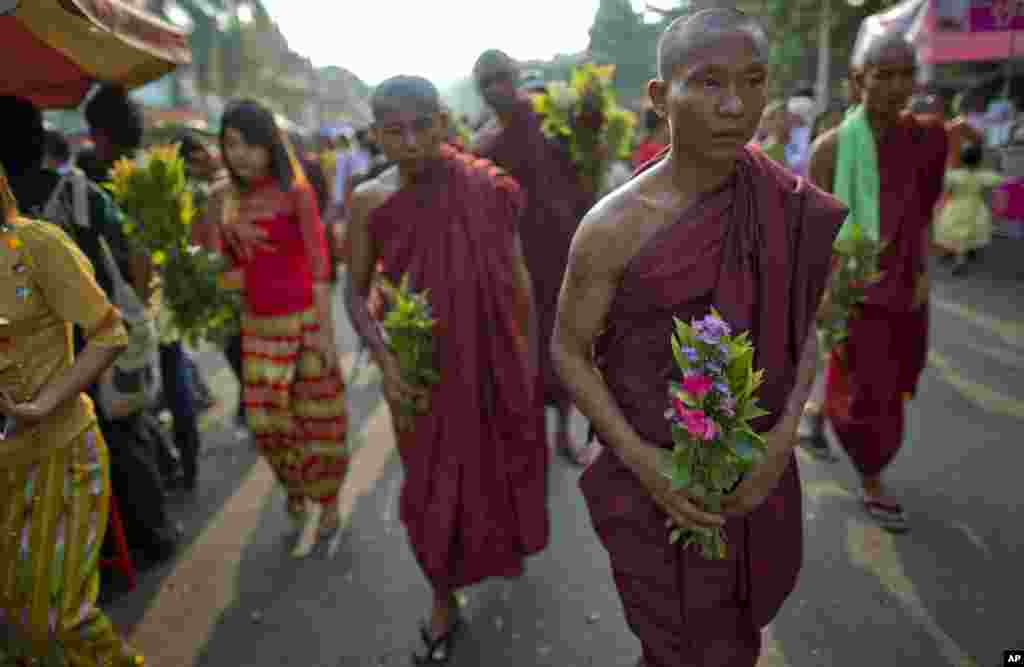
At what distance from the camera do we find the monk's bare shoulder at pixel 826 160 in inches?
152

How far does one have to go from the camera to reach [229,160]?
3.75 meters

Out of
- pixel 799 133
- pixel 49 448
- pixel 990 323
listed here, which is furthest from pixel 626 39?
pixel 799 133

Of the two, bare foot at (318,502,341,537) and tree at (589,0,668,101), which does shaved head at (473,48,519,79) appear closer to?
tree at (589,0,668,101)

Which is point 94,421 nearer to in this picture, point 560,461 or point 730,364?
point 730,364

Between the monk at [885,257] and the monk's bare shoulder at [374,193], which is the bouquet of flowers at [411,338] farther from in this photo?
the monk at [885,257]

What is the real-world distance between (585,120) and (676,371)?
3189 mm

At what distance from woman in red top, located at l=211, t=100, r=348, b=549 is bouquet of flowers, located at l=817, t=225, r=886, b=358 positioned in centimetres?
249

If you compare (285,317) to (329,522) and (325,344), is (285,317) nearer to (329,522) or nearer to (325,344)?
(325,344)

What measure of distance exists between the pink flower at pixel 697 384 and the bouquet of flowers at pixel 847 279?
221 cm

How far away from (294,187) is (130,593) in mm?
2160

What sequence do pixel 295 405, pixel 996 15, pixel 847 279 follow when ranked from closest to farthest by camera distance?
pixel 996 15 → pixel 847 279 → pixel 295 405

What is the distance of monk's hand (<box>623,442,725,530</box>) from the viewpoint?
1839 mm

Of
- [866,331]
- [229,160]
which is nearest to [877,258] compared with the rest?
[866,331]

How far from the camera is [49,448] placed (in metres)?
2.34
